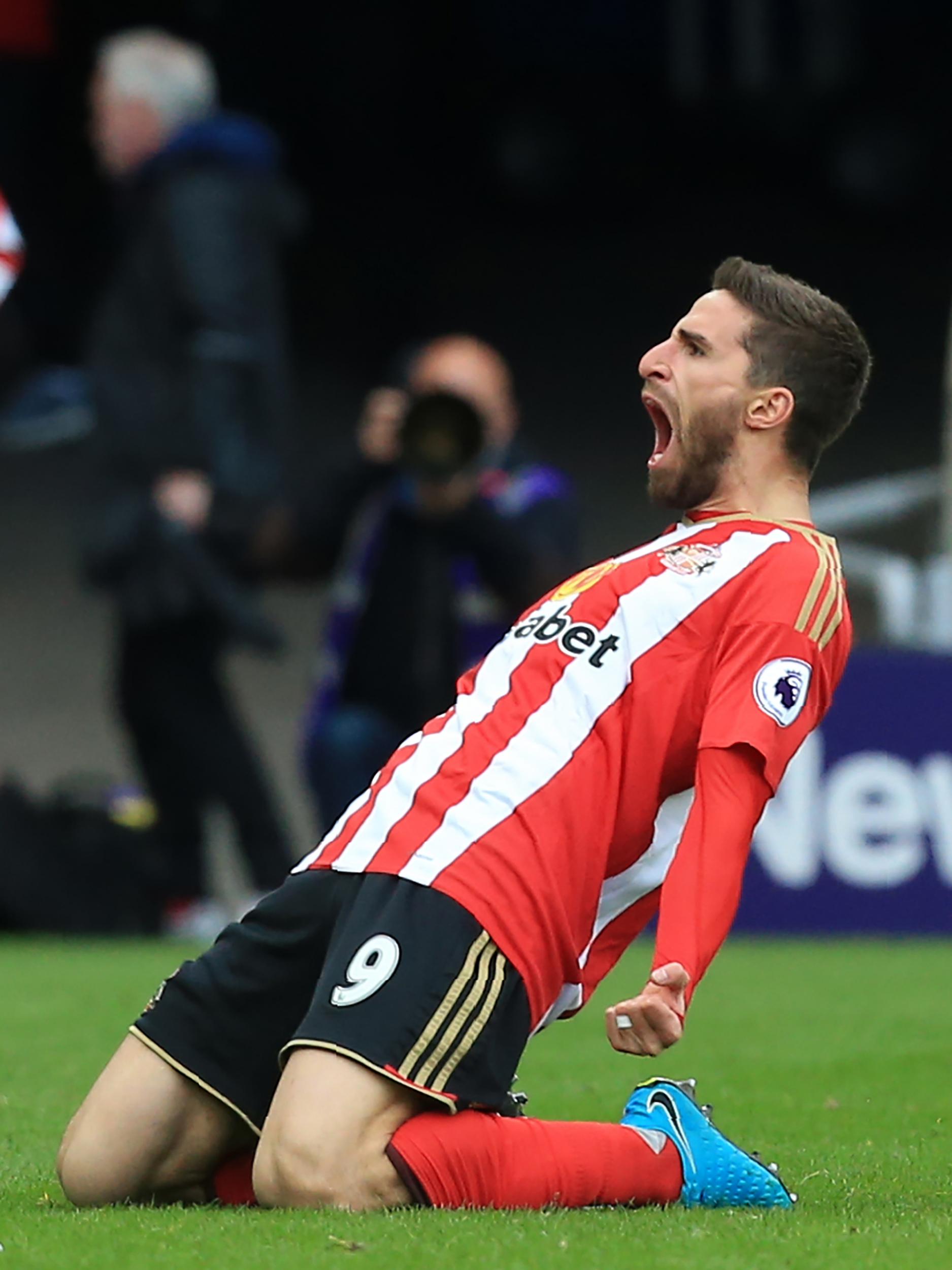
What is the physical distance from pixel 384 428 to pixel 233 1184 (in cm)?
482

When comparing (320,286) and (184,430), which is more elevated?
(320,286)

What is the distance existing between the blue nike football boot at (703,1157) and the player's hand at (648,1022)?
0.43 m

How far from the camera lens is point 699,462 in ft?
12.6

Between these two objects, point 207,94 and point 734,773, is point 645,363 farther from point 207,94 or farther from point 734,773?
point 207,94

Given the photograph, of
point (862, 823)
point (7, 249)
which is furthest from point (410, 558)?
point (7, 249)

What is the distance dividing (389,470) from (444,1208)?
5206mm

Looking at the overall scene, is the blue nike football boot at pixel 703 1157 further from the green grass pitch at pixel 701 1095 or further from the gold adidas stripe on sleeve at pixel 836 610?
the gold adidas stripe on sleeve at pixel 836 610

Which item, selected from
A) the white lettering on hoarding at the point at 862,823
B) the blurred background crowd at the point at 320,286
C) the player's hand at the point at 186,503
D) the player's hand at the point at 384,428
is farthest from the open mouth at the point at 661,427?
the player's hand at the point at 186,503

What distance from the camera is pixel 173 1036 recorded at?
3771 millimetres

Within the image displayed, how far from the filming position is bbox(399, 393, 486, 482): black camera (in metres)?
8.11

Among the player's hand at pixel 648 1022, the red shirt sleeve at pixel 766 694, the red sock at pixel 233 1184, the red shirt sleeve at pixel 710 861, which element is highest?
the red shirt sleeve at pixel 766 694

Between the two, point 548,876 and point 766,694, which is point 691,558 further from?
point 548,876

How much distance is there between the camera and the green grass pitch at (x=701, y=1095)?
316 cm

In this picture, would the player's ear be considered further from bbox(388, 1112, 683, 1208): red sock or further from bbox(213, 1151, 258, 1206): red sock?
bbox(213, 1151, 258, 1206): red sock
